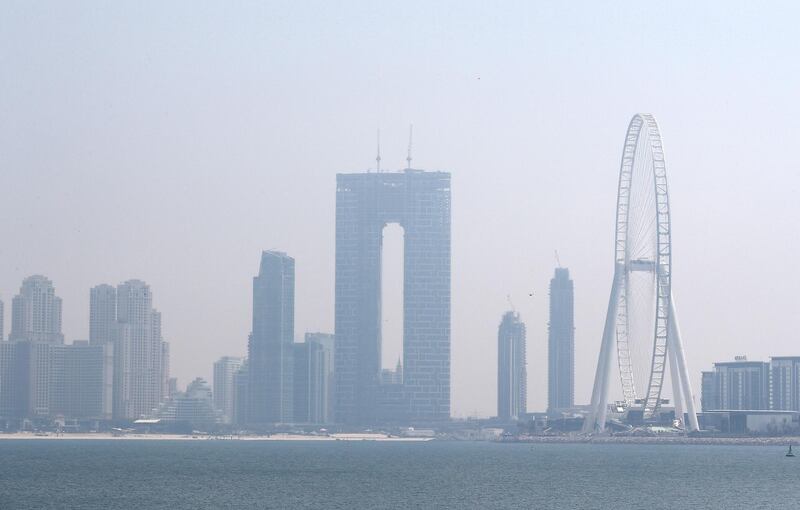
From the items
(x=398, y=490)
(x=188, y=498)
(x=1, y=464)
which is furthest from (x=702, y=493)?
(x=1, y=464)

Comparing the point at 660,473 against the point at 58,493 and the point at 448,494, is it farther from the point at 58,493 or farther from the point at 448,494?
the point at 58,493

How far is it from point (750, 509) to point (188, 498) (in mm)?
35689

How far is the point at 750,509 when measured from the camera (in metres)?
103

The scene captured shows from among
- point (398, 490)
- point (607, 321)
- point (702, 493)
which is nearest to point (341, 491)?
point (398, 490)

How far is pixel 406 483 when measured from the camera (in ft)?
429

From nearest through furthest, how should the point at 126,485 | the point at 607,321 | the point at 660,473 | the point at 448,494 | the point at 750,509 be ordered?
the point at 750,509 < the point at 448,494 < the point at 126,485 < the point at 660,473 < the point at 607,321

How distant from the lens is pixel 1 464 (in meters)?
176

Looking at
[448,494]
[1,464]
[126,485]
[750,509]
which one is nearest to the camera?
[750,509]

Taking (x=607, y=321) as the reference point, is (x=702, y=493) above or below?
below

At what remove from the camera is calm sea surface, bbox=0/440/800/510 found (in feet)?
348

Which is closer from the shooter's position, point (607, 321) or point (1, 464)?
point (1, 464)

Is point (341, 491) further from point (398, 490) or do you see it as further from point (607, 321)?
point (607, 321)

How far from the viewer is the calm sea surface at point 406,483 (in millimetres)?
106188

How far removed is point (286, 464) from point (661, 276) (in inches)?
1996
